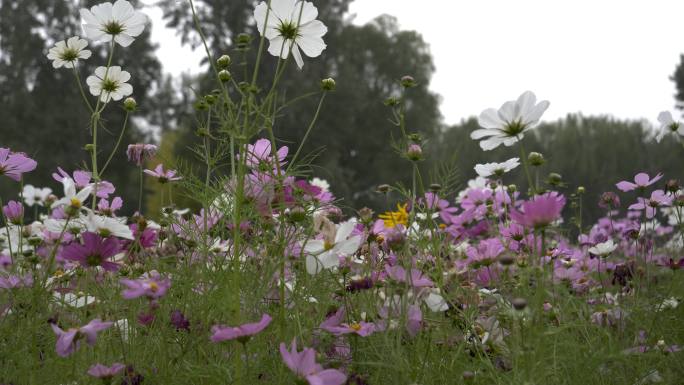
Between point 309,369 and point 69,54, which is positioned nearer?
point 309,369

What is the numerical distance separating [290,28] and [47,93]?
18.1m

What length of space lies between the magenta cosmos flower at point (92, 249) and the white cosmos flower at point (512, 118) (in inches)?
27.4

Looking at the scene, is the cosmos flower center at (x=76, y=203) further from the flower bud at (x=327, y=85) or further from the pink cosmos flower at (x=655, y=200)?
the pink cosmos flower at (x=655, y=200)

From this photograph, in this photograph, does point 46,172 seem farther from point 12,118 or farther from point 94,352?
point 94,352

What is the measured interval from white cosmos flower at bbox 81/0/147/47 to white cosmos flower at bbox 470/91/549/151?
0.90 meters

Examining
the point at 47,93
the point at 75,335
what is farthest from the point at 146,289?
the point at 47,93

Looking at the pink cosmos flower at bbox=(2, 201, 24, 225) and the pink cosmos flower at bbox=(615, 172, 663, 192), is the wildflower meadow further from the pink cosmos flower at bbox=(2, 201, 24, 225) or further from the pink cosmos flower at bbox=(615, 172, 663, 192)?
the pink cosmos flower at bbox=(615, 172, 663, 192)

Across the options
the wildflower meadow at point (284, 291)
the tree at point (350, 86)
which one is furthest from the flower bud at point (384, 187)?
the tree at point (350, 86)

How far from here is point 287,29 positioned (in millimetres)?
1328

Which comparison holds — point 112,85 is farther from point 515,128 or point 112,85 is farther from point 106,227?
point 515,128

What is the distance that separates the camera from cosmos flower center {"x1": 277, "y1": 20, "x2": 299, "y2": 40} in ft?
4.34

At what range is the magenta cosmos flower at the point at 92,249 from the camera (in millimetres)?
1206

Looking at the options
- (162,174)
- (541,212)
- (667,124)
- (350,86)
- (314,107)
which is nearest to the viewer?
(541,212)

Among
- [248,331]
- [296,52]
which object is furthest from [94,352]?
[296,52]
